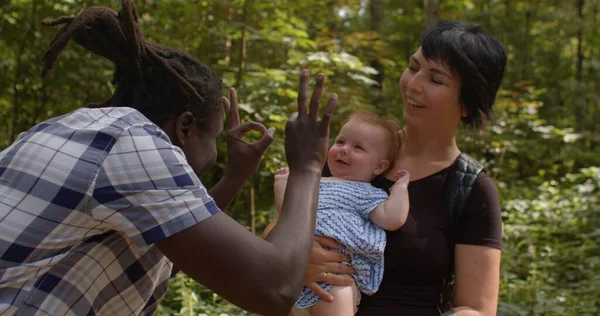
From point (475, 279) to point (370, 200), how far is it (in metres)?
0.44

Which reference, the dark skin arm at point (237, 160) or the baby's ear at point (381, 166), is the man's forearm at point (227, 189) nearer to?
A: the dark skin arm at point (237, 160)

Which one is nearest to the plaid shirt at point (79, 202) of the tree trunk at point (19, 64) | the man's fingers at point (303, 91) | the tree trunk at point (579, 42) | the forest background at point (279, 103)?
the man's fingers at point (303, 91)

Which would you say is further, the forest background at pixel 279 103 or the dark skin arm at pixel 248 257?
the forest background at pixel 279 103

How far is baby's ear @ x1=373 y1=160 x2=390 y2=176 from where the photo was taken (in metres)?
2.55

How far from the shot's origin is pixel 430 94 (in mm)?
2461

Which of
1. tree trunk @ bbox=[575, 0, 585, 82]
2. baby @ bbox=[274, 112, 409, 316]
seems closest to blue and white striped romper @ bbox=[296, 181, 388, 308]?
baby @ bbox=[274, 112, 409, 316]

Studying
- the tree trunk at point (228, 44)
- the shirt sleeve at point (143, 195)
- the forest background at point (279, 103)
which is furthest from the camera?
the tree trunk at point (228, 44)

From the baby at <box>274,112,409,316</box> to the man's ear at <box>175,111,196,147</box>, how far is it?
0.75 metres

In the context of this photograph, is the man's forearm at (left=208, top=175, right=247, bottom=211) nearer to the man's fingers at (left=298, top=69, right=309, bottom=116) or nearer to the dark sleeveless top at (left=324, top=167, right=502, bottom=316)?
the man's fingers at (left=298, top=69, right=309, bottom=116)

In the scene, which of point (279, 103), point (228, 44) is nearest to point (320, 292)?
point (279, 103)

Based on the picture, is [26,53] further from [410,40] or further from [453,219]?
[410,40]

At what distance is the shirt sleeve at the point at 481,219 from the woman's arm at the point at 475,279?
0.09 feet

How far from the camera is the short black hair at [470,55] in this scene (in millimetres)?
2430

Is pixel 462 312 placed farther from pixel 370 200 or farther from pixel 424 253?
pixel 370 200
